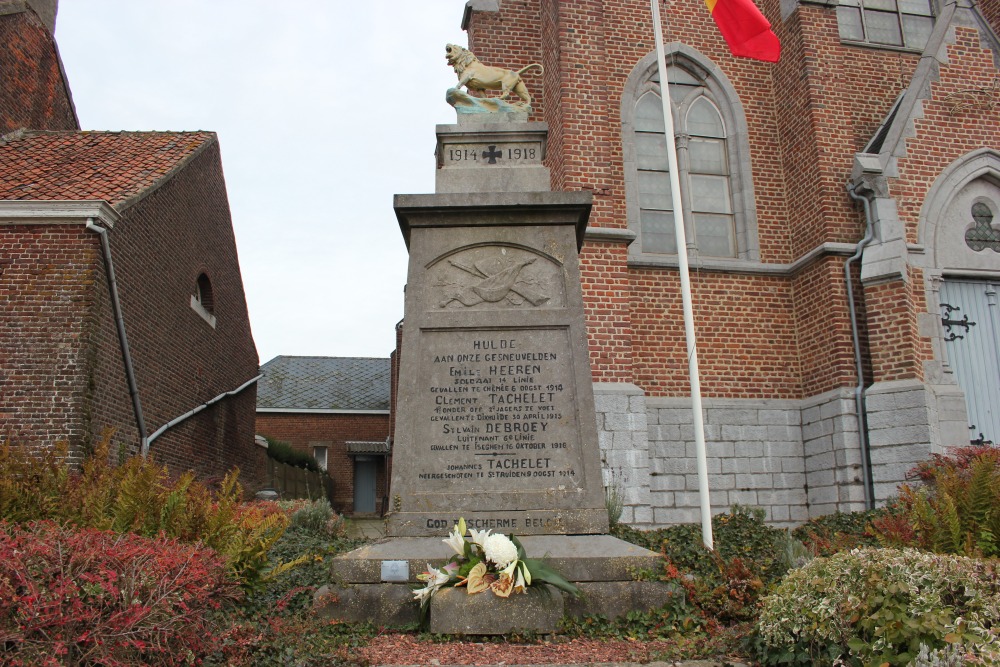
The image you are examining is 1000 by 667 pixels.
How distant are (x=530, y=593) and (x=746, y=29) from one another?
8486 mm

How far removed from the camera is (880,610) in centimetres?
396

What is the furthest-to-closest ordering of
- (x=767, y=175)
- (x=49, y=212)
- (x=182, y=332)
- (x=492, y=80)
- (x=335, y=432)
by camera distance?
(x=335, y=432) → (x=182, y=332) → (x=767, y=175) → (x=49, y=212) → (x=492, y=80)

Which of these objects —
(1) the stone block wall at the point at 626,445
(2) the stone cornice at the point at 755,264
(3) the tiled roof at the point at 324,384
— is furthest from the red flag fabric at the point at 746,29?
(3) the tiled roof at the point at 324,384

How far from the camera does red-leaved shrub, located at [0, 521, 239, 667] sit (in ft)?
11.3

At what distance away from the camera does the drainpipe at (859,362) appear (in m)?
12.7

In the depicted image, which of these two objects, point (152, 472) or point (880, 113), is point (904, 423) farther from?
point (152, 472)

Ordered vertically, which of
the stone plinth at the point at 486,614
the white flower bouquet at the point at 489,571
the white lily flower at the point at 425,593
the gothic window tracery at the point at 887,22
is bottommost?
the stone plinth at the point at 486,614

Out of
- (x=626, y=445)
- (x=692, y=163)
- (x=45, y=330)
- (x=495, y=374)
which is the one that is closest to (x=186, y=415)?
(x=45, y=330)

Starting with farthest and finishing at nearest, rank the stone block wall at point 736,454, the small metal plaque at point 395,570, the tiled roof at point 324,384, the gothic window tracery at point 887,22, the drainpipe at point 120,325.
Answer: the tiled roof at point 324,384 < the gothic window tracery at point 887,22 < the drainpipe at point 120,325 < the stone block wall at point 736,454 < the small metal plaque at point 395,570

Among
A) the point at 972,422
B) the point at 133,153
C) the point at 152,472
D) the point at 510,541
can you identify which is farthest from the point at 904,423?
the point at 133,153

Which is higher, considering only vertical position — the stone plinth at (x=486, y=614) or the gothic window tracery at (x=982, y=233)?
the gothic window tracery at (x=982, y=233)

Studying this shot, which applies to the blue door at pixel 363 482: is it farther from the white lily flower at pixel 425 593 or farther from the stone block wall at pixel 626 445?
the white lily flower at pixel 425 593

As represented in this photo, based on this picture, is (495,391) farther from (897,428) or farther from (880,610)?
(897,428)

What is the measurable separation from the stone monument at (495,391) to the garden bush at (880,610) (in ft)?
4.58
